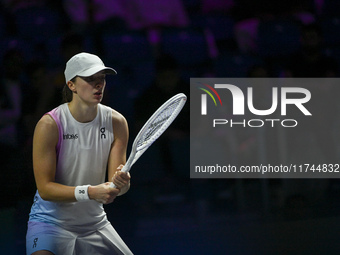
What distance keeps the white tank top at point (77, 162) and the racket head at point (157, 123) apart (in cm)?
19

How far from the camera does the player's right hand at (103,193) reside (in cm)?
226

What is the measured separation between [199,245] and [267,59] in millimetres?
1678

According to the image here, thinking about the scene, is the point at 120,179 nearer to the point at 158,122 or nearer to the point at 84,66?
the point at 158,122

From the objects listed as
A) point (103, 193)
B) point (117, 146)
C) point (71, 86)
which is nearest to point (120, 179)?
point (103, 193)

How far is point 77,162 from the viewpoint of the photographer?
246cm

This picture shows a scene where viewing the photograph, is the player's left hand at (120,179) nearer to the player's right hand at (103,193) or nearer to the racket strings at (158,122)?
the player's right hand at (103,193)

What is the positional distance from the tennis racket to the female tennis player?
0.34 feet

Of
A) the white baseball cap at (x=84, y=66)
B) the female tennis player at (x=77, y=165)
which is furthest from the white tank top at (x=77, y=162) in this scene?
the white baseball cap at (x=84, y=66)

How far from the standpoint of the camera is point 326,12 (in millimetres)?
4879

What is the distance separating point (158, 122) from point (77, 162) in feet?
1.22

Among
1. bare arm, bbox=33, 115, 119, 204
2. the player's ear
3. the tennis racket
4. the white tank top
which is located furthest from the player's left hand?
the player's ear

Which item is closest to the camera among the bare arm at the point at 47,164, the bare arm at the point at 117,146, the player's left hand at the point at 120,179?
the player's left hand at the point at 120,179

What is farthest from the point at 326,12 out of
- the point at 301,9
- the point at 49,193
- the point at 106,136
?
the point at 49,193

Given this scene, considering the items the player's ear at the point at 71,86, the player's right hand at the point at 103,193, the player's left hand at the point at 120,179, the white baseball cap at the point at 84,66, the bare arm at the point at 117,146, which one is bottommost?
the player's right hand at the point at 103,193
